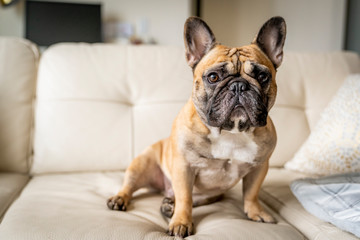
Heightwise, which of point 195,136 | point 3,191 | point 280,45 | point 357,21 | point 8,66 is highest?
point 357,21

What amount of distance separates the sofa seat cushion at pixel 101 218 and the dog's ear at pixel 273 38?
19.3 inches

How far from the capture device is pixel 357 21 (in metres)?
2.79

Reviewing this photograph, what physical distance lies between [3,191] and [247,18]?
155 inches

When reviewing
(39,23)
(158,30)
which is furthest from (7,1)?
(158,30)

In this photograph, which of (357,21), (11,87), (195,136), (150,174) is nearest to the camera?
(195,136)

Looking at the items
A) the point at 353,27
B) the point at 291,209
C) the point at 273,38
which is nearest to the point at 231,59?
the point at 273,38

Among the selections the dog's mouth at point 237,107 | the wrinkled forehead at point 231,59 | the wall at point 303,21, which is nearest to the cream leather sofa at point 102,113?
the dog's mouth at point 237,107

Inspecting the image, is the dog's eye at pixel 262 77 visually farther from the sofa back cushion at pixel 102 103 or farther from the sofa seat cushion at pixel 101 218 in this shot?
the sofa back cushion at pixel 102 103

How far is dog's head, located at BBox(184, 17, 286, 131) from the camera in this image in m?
0.85

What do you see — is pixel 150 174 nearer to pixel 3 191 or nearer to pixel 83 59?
pixel 3 191

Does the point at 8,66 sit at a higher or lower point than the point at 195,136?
higher

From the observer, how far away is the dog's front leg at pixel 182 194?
0.89m

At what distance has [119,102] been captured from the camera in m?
1.49

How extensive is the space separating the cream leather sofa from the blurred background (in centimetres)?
148
